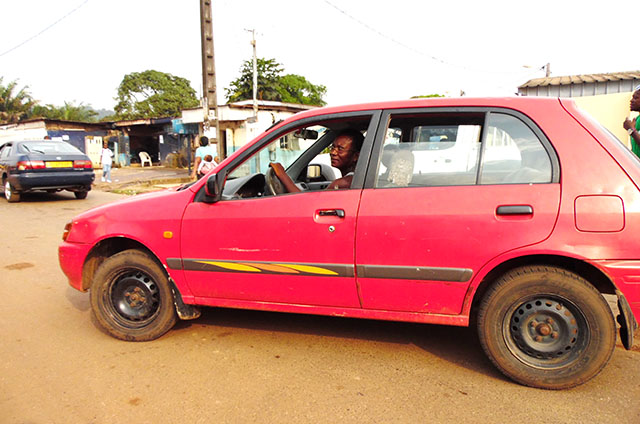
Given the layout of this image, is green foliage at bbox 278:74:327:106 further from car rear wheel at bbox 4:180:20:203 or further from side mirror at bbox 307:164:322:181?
side mirror at bbox 307:164:322:181

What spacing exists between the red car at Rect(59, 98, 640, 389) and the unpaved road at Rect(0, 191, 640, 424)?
0.91 feet

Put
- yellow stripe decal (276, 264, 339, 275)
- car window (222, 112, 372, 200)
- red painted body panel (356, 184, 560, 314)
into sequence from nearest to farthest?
red painted body panel (356, 184, 560, 314), yellow stripe decal (276, 264, 339, 275), car window (222, 112, 372, 200)

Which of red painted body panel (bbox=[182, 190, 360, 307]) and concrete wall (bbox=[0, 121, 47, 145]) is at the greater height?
concrete wall (bbox=[0, 121, 47, 145])

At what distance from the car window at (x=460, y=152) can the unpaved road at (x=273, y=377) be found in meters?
1.23

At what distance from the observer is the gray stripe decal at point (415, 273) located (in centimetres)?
270

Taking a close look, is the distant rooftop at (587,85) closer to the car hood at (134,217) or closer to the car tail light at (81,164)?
the car tail light at (81,164)

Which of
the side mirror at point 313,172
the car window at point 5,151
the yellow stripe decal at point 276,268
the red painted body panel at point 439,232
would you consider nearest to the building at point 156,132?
the car window at point 5,151

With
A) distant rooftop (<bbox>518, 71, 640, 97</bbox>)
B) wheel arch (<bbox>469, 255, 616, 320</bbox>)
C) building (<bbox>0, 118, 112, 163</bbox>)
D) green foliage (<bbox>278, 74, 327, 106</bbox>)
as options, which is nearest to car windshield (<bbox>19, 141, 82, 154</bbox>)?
wheel arch (<bbox>469, 255, 616, 320</bbox>)

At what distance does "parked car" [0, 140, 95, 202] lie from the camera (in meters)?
10.8

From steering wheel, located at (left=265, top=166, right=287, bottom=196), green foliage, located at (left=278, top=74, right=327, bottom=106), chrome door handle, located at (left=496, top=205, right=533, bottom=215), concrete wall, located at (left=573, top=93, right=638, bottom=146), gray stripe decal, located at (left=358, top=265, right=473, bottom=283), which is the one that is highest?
green foliage, located at (left=278, top=74, right=327, bottom=106)

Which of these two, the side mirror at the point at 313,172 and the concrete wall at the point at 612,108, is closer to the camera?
the side mirror at the point at 313,172

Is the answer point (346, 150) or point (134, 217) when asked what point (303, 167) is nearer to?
point (346, 150)

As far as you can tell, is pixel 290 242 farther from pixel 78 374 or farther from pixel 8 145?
pixel 8 145

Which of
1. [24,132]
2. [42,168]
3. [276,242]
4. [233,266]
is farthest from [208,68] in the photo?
[24,132]
